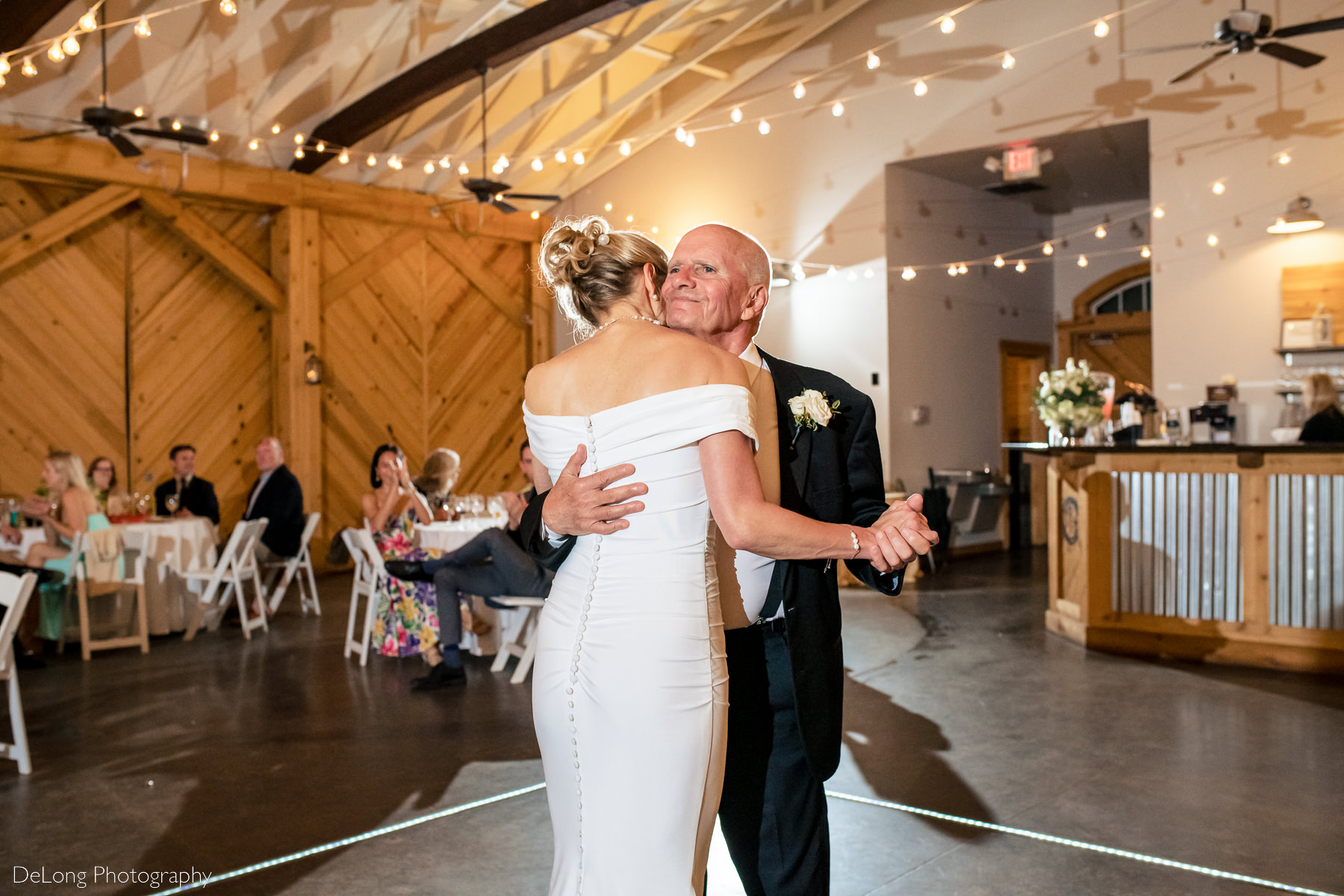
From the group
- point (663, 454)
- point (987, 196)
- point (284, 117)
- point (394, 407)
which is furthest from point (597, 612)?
point (987, 196)

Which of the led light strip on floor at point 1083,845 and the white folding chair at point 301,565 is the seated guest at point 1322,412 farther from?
the white folding chair at point 301,565

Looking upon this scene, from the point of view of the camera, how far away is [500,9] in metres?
8.91

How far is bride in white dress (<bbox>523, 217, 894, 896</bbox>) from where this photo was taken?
1597 millimetres

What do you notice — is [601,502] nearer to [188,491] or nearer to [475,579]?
[475,579]

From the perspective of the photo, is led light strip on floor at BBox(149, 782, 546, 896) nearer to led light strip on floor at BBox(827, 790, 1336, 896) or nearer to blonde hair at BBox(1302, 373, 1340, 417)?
led light strip on floor at BBox(827, 790, 1336, 896)

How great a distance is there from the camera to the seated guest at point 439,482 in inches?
270

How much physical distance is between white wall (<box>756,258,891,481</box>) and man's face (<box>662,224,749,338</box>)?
8019 millimetres

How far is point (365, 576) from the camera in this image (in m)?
6.51

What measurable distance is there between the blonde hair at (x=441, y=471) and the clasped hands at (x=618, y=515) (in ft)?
17.4

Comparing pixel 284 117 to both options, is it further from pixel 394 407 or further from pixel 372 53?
pixel 394 407

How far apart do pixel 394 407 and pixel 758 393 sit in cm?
962

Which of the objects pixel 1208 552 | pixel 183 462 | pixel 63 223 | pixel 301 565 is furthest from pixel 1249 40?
pixel 63 223

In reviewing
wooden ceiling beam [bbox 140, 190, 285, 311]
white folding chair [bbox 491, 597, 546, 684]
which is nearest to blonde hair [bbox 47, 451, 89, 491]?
white folding chair [bbox 491, 597, 546, 684]

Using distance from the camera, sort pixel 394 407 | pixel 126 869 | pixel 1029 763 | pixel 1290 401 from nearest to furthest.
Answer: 1. pixel 126 869
2. pixel 1029 763
3. pixel 1290 401
4. pixel 394 407
